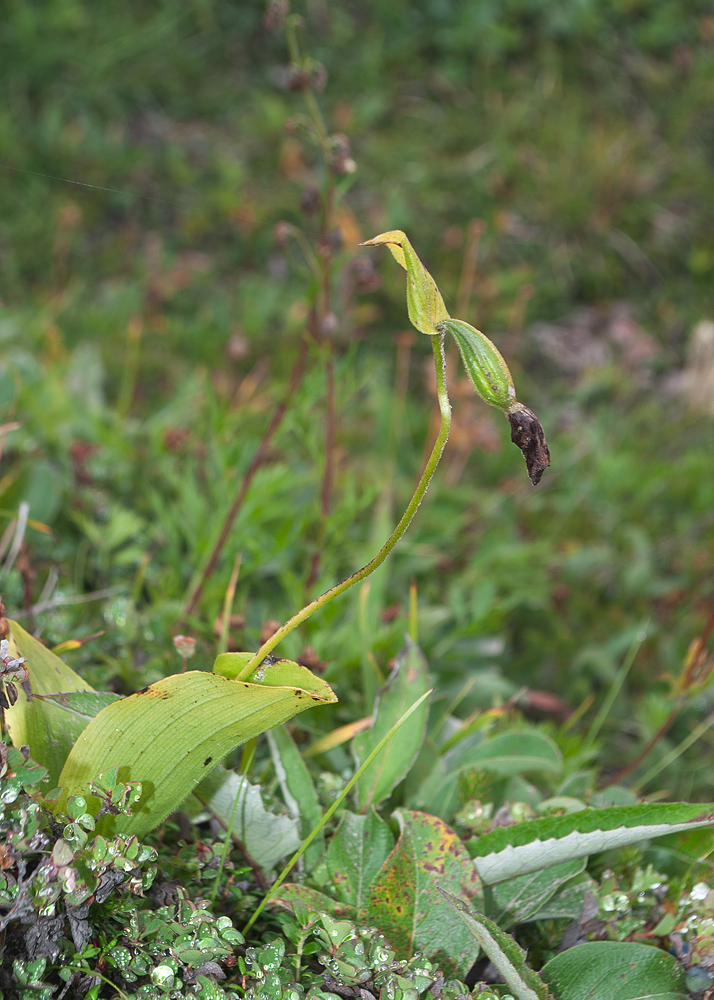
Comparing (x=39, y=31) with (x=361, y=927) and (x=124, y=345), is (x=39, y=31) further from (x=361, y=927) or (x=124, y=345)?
(x=361, y=927)

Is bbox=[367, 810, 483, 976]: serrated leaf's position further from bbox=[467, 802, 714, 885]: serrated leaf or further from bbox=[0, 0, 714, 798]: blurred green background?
bbox=[0, 0, 714, 798]: blurred green background

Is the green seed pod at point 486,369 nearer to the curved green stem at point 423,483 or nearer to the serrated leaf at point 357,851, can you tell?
the curved green stem at point 423,483

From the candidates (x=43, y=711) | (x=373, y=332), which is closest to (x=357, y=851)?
(x=43, y=711)

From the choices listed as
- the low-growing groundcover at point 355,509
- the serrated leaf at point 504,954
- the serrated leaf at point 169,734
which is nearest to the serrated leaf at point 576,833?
the low-growing groundcover at point 355,509

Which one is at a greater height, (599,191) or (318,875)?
(599,191)

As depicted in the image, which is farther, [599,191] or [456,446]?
[599,191]

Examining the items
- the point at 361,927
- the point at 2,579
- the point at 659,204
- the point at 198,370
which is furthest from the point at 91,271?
the point at 361,927

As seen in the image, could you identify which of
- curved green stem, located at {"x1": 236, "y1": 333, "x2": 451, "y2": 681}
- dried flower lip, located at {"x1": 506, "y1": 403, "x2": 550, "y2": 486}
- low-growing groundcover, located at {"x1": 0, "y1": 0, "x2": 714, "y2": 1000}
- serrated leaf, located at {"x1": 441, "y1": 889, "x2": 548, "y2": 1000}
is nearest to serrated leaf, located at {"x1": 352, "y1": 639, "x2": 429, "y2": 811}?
low-growing groundcover, located at {"x1": 0, "y1": 0, "x2": 714, "y2": 1000}

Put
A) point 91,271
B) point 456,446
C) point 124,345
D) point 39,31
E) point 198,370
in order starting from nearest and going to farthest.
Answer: point 456,446 < point 198,370 < point 124,345 < point 91,271 < point 39,31
